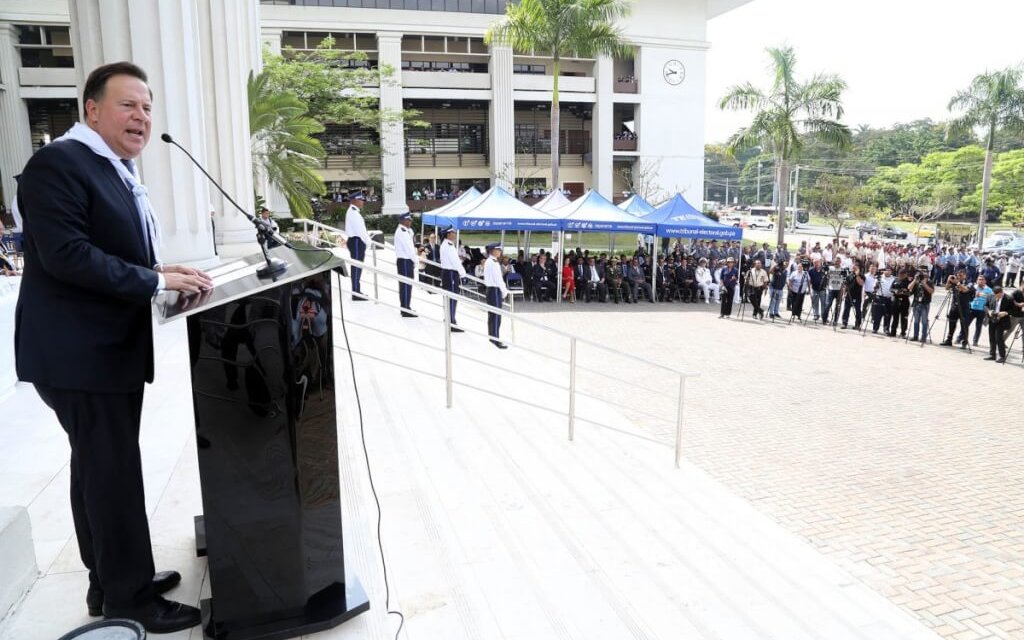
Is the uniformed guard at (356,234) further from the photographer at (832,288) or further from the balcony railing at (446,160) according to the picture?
the balcony railing at (446,160)

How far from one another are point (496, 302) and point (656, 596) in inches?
354

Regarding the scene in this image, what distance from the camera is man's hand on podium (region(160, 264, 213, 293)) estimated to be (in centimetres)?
236

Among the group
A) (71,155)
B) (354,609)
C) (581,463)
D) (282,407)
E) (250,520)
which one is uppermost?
(71,155)

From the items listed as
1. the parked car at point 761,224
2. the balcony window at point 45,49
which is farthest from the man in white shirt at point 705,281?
the parked car at point 761,224

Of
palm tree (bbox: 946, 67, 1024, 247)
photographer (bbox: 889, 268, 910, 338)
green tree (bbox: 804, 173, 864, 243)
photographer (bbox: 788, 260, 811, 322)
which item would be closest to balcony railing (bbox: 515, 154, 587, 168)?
green tree (bbox: 804, 173, 864, 243)

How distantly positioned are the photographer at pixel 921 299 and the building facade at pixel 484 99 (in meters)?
30.9

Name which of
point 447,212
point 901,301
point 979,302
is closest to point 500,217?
point 447,212

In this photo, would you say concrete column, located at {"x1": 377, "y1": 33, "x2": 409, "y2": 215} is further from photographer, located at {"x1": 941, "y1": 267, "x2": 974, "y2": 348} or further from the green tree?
photographer, located at {"x1": 941, "y1": 267, "x2": 974, "y2": 348}

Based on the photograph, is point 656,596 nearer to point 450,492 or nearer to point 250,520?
point 450,492

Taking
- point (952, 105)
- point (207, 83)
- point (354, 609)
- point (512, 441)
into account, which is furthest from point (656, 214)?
point (952, 105)

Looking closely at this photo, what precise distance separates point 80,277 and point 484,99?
4598 centimetres

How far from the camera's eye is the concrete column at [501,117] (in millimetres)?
45000

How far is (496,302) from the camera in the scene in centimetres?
1241

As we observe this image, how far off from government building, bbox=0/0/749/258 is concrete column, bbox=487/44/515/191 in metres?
0.07
